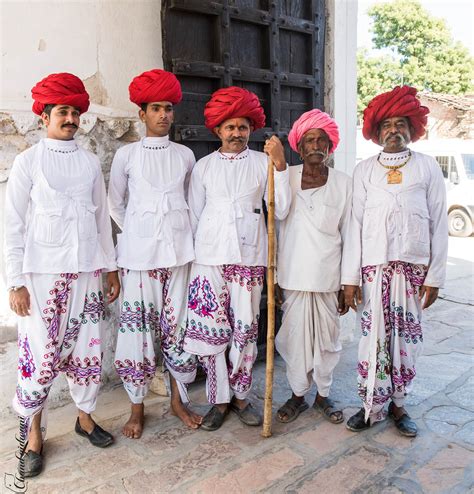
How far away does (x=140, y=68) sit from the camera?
3.49 metres

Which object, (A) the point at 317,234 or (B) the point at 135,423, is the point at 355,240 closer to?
(A) the point at 317,234

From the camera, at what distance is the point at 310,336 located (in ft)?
10.7

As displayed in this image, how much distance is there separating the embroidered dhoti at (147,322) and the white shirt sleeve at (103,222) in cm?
13

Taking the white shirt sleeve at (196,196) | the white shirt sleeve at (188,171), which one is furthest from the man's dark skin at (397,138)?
the white shirt sleeve at (188,171)

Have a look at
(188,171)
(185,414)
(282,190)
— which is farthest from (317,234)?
(185,414)

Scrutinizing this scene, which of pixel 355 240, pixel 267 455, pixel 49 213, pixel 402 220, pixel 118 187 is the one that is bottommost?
pixel 267 455

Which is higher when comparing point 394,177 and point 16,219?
point 394,177

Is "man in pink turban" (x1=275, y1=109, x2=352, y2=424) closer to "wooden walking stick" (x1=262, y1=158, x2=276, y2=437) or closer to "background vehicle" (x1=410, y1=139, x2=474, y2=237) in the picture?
"wooden walking stick" (x1=262, y1=158, x2=276, y2=437)

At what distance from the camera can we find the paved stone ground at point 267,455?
8.58 feet

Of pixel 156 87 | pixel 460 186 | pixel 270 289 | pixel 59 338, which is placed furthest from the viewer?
pixel 460 186

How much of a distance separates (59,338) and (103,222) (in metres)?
0.69

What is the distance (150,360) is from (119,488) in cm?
75

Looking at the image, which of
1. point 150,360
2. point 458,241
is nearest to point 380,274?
point 150,360

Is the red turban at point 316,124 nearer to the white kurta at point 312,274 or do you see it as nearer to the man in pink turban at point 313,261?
the man in pink turban at point 313,261
